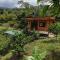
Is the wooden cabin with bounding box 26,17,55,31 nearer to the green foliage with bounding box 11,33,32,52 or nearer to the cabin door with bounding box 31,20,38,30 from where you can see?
the cabin door with bounding box 31,20,38,30

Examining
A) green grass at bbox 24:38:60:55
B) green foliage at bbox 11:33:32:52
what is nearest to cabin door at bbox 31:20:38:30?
green grass at bbox 24:38:60:55

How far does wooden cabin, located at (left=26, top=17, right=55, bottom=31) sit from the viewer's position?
36.1 m

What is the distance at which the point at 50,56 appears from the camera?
2098 cm

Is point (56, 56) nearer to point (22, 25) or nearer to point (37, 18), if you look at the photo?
point (37, 18)

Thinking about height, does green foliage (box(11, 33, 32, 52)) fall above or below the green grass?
above

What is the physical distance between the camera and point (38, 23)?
37.3 metres

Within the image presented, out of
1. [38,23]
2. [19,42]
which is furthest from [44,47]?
[38,23]

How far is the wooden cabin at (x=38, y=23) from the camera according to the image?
36094 mm

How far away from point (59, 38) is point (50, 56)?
865cm

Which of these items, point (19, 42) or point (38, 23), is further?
point (38, 23)

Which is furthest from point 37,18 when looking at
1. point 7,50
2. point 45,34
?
point 7,50

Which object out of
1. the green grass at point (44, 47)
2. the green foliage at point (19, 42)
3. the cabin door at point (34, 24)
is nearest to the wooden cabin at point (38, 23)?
the cabin door at point (34, 24)

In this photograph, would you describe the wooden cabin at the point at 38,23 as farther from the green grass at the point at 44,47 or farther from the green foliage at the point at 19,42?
the green foliage at the point at 19,42

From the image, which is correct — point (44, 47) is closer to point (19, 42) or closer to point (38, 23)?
point (19, 42)
